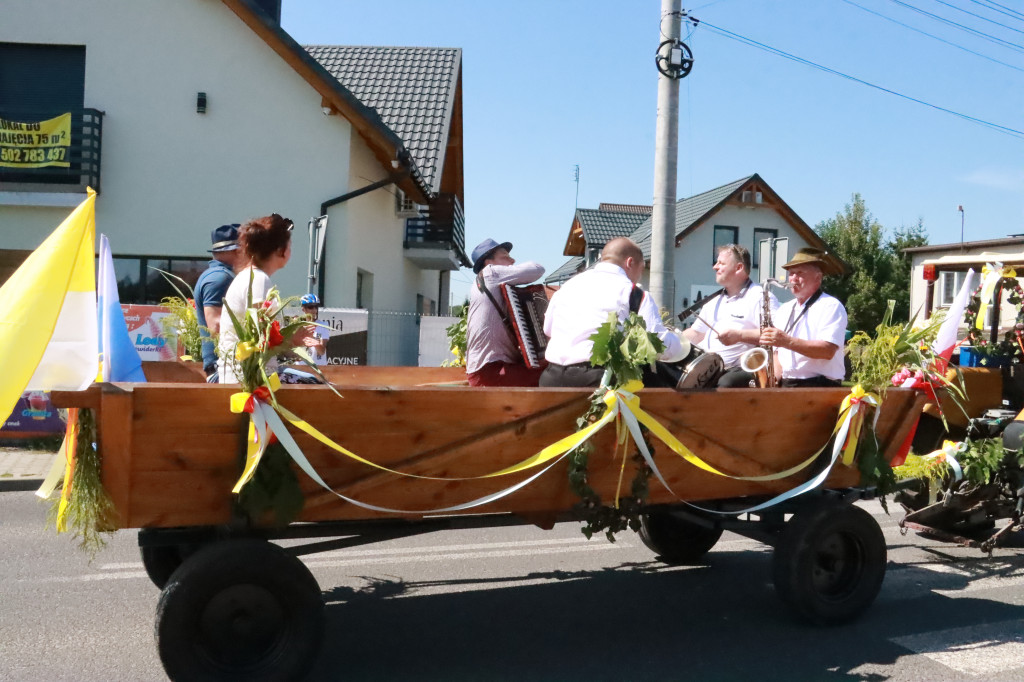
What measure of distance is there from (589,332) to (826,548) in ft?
5.36

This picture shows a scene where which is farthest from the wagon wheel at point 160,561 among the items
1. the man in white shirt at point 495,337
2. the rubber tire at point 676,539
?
the rubber tire at point 676,539

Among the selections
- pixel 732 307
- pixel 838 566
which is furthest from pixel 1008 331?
pixel 838 566

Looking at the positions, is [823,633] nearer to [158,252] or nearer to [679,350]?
[679,350]

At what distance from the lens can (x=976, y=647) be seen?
13.9 feet

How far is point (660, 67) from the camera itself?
8.98 meters

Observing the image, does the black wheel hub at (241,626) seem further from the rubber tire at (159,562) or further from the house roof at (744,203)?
the house roof at (744,203)

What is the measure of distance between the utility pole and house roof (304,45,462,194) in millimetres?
8172

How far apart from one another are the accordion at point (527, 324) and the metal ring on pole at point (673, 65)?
15.9 ft

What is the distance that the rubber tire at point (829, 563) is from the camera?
4324 millimetres

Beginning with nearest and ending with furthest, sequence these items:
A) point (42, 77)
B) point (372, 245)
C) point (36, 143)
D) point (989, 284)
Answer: point (989, 284)
point (36, 143)
point (42, 77)
point (372, 245)

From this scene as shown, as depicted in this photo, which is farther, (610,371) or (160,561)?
(160,561)

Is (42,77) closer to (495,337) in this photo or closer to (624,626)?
(495,337)

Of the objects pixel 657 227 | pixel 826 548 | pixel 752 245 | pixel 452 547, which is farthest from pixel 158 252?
pixel 752 245

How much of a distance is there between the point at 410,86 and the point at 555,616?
50.6ft
